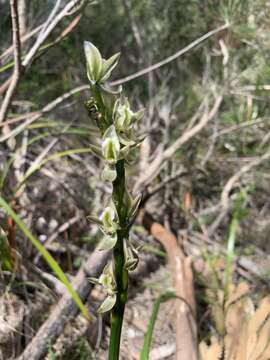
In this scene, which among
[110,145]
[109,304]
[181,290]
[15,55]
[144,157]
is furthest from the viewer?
[144,157]

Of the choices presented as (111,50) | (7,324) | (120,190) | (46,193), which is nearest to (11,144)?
(46,193)

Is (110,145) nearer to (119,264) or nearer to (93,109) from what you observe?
(93,109)

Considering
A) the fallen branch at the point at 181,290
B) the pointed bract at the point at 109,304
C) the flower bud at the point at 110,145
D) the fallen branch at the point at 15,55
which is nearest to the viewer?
the flower bud at the point at 110,145

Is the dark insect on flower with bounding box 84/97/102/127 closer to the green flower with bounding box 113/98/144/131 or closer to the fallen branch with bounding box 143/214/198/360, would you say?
the green flower with bounding box 113/98/144/131

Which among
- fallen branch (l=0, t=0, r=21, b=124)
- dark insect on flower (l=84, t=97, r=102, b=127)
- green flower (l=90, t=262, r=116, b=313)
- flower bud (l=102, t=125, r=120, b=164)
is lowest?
green flower (l=90, t=262, r=116, b=313)

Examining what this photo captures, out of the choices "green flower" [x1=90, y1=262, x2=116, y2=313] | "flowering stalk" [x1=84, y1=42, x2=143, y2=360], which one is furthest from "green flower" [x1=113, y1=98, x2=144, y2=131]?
"green flower" [x1=90, y1=262, x2=116, y2=313]

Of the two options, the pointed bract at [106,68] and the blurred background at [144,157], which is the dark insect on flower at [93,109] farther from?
the blurred background at [144,157]

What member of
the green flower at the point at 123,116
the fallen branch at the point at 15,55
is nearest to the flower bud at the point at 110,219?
the green flower at the point at 123,116

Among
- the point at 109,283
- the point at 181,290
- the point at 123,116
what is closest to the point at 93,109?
the point at 123,116

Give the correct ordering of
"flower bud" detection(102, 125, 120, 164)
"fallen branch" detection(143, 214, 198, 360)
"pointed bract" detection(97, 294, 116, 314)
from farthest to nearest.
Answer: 1. "fallen branch" detection(143, 214, 198, 360)
2. "pointed bract" detection(97, 294, 116, 314)
3. "flower bud" detection(102, 125, 120, 164)
